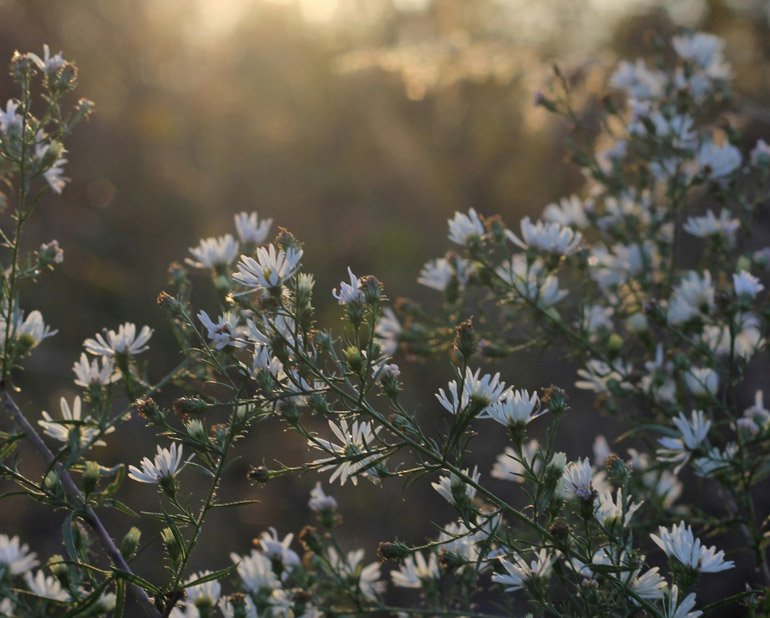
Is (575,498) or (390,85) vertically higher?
(390,85)

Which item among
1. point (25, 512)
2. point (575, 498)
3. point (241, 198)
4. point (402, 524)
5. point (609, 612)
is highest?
point (241, 198)

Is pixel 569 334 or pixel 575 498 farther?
pixel 569 334

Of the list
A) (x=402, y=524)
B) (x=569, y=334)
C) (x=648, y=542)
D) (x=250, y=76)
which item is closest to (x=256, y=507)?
(x=402, y=524)

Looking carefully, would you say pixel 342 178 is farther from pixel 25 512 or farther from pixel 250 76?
pixel 25 512

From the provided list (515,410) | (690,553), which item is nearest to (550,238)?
(515,410)

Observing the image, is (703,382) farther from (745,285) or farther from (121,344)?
(121,344)

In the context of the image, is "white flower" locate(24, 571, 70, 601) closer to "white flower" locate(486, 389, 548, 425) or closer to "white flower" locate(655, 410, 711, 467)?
"white flower" locate(486, 389, 548, 425)
